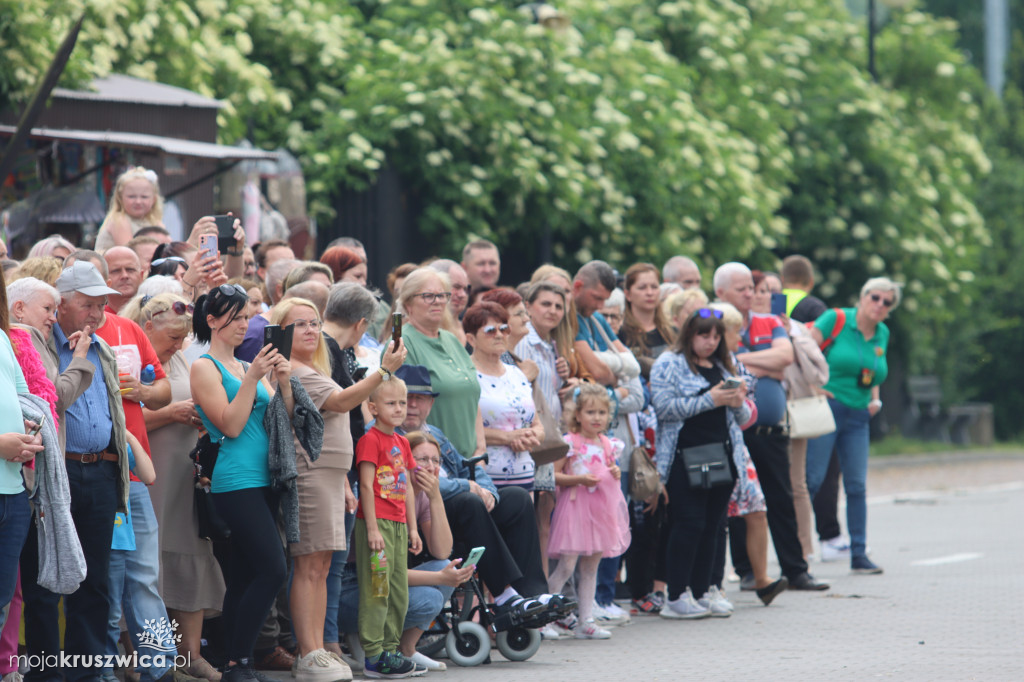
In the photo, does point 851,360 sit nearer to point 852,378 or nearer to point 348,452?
point 852,378

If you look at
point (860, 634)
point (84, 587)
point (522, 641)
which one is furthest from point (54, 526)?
point (860, 634)

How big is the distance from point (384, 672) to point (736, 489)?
11.2 ft

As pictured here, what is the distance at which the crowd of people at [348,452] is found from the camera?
646 cm

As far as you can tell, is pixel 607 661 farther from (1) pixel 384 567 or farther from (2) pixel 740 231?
(2) pixel 740 231

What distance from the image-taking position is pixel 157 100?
1346 cm

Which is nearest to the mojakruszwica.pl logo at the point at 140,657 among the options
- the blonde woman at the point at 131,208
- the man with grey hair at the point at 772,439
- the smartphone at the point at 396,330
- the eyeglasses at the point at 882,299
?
the smartphone at the point at 396,330

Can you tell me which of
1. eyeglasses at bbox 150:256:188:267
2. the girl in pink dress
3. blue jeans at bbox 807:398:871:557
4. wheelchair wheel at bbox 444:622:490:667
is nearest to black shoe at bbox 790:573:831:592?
blue jeans at bbox 807:398:871:557

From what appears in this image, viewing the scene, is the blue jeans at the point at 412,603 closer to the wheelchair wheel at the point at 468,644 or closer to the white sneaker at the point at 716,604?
the wheelchair wheel at the point at 468,644

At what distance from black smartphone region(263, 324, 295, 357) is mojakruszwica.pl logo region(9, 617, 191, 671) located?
128cm

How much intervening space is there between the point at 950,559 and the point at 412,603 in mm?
6510

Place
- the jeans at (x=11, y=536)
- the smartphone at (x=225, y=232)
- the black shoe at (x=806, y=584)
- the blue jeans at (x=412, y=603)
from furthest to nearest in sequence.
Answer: the black shoe at (x=806, y=584) < the smartphone at (x=225, y=232) < the blue jeans at (x=412, y=603) < the jeans at (x=11, y=536)

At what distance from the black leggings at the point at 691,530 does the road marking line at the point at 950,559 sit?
3393 millimetres

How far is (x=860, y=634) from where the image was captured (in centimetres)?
893

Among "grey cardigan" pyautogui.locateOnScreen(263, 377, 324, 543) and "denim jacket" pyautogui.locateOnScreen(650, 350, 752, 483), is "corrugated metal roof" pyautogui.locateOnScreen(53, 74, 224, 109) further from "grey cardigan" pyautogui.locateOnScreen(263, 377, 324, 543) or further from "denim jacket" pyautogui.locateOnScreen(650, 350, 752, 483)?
"grey cardigan" pyautogui.locateOnScreen(263, 377, 324, 543)
